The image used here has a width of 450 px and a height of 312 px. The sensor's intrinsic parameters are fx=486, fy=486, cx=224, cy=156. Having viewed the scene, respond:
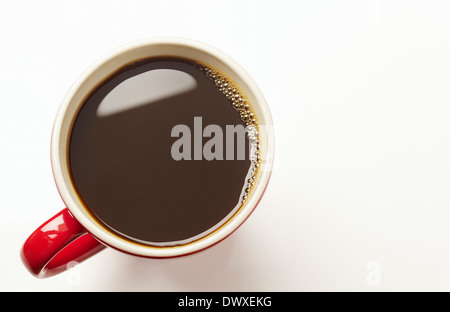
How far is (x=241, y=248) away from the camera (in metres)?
0.91

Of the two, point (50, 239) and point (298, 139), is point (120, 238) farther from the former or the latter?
point (298, 139)

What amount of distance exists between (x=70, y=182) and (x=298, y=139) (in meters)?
0.43

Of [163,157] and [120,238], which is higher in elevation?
[163,157]

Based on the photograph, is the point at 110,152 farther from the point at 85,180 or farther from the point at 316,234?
the point at 316,234

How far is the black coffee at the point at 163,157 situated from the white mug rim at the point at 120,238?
0.04 m

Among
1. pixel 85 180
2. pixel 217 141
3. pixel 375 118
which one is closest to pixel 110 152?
pixel 85 180

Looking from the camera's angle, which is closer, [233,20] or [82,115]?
[82,115]

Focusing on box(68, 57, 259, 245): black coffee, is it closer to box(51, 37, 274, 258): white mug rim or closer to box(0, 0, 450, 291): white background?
box(51, 37, 274, 258): white mug rim

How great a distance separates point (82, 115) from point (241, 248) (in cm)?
38

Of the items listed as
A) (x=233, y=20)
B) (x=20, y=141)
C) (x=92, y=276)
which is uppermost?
(x=233, y=20)

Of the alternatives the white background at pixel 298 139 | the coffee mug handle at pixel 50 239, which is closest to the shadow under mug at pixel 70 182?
the coffee mug handle at pixel 50 239

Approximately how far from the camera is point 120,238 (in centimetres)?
67

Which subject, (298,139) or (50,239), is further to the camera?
(298,139)

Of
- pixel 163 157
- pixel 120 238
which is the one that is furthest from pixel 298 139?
pixel 120 238
